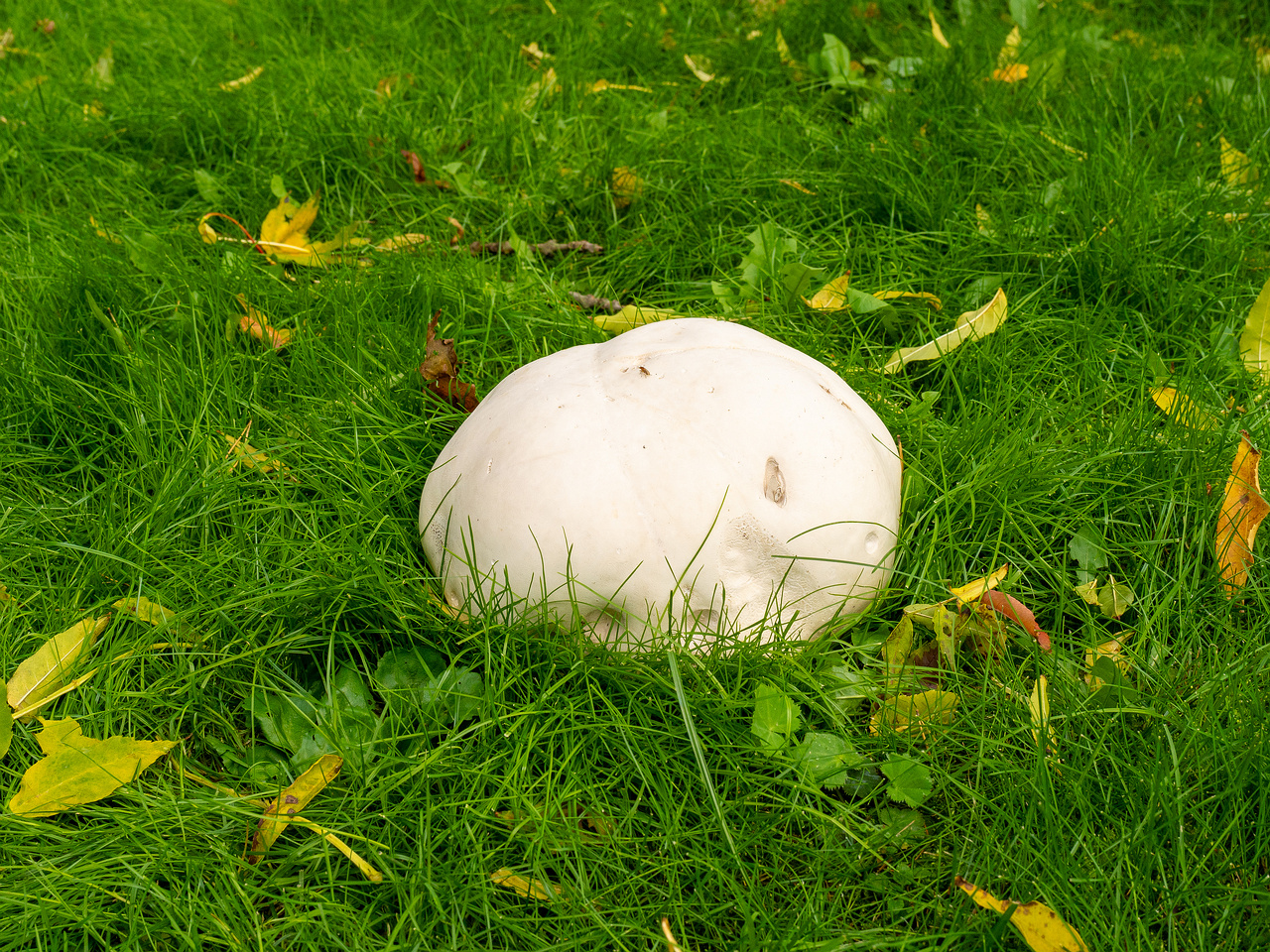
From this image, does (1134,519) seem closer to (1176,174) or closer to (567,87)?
(1176,174)

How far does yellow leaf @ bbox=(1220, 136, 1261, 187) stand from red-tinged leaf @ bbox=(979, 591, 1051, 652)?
198cm

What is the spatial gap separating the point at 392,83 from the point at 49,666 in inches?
105

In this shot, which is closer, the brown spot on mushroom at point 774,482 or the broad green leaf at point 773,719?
the broad green leaf at point 773,719

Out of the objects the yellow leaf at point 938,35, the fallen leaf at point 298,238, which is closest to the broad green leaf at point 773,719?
the fallen leaf at point 298,238

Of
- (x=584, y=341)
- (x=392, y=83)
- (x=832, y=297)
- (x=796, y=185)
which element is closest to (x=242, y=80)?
(x=392, y=83)

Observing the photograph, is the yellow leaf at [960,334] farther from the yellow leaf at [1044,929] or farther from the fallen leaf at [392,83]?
the fallen leaf at [392,83]

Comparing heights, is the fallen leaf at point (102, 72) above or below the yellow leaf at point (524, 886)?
above

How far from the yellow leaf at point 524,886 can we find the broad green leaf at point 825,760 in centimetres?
46

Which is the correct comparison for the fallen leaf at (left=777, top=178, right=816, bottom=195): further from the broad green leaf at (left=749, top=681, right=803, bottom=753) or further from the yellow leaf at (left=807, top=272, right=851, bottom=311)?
the broad green leaf at (left=749, top=681, right=803, bottom=753)

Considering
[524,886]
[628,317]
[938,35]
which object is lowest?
[524,886]

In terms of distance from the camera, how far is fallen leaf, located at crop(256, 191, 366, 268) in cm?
296

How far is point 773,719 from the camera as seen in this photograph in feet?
5.65

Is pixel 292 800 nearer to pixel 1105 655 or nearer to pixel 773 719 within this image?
pixel 773 719

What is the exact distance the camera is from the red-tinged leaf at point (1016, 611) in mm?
1910
